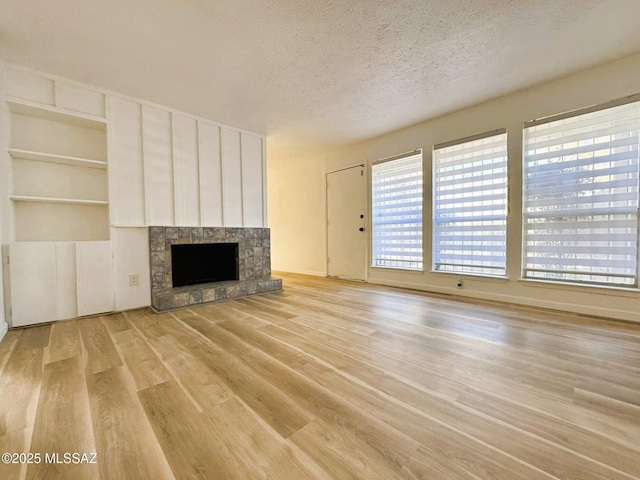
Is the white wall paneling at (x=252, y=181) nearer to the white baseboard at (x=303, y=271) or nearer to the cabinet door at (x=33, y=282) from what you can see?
the white baseboard at (x=303, y=271)

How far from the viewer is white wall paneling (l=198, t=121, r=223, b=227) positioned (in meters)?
3.41

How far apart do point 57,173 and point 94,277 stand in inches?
45.0

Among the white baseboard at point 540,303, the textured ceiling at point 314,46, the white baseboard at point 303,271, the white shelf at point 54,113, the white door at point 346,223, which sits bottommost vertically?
the white baseboard at point 303,271

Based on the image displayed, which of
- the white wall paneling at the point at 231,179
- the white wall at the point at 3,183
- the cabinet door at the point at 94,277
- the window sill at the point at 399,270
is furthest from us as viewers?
the window sill at the point at 399,270

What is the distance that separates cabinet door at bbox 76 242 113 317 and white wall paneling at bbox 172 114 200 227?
0.83 metres

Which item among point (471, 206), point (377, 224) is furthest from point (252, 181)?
point (471, 206)

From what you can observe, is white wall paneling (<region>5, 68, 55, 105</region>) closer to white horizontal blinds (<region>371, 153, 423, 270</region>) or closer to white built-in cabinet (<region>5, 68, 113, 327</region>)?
white built-in cabinet (<region>5, 68, 113, 327</region>)

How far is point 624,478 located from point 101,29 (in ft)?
11.8

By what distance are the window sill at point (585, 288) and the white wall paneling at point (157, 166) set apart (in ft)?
13.7

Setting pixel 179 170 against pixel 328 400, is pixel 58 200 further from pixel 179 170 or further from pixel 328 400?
pixel 328 400

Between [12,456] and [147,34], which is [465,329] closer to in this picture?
[12,456]

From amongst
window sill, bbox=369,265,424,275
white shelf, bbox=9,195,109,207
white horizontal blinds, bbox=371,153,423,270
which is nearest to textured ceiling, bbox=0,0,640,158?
white horizontal blinds, bbox=371,153,423,270

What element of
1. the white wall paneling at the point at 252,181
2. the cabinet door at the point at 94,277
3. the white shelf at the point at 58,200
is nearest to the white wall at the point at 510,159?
the white wall paneling at the point at 252,181

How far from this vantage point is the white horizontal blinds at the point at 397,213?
3.73 m
